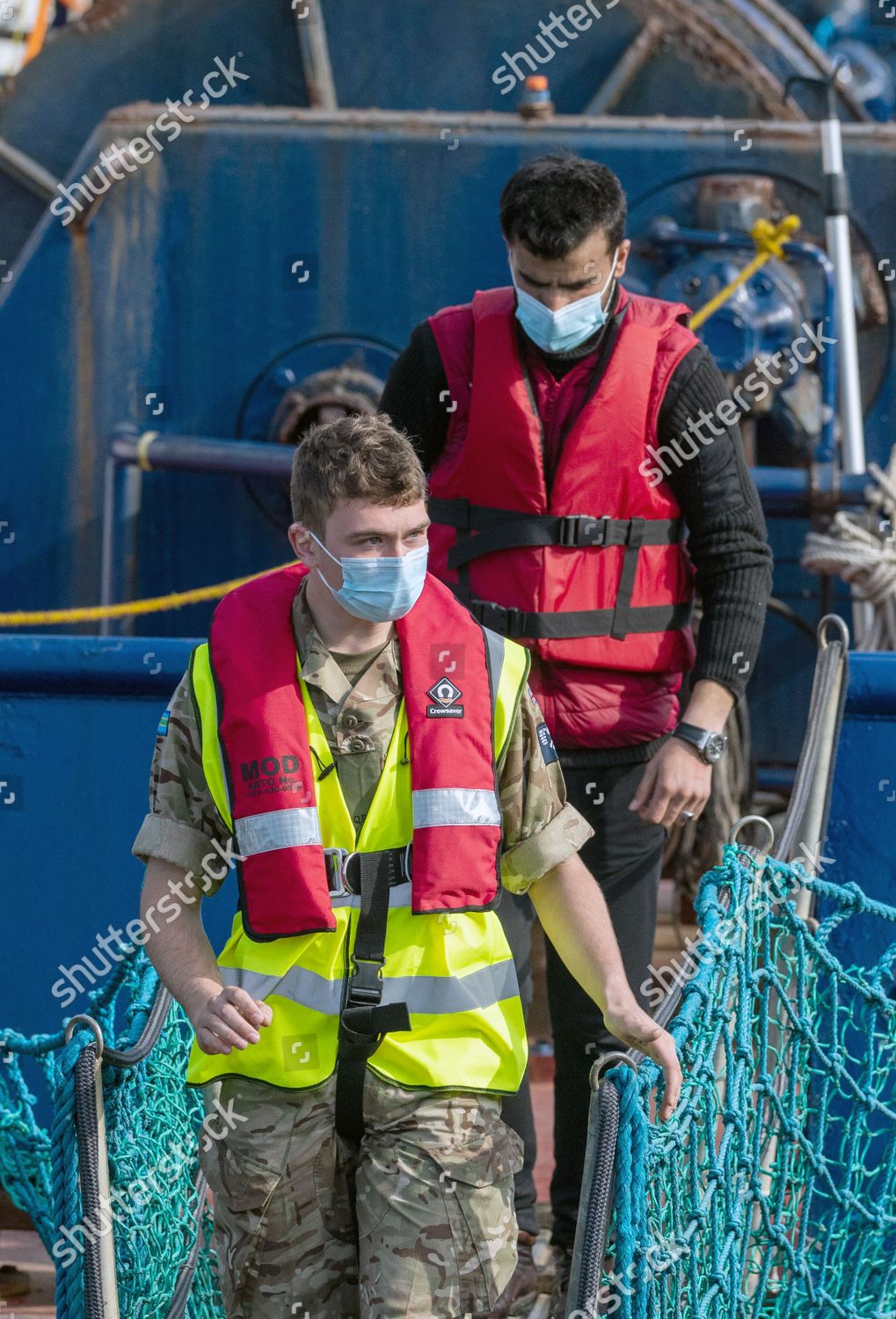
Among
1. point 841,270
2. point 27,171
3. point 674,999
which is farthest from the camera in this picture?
point 27,171

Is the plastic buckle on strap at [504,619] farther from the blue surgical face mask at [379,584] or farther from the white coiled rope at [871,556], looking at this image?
the white coiled rope at [871,556]

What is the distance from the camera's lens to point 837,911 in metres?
3.14

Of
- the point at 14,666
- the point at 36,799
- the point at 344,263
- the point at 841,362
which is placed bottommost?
the point at 36,799

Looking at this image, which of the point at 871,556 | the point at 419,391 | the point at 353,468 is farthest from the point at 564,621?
the point at 871,556

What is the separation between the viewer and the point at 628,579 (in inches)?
119

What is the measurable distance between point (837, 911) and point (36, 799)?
1.85 meters

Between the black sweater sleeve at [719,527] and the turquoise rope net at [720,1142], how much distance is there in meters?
0.38

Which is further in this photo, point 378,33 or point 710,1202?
point 378,33

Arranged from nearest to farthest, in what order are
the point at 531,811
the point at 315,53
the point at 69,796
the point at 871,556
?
the point at 531,811
the point at 69,796
the point at 871,556
the point at 315,53

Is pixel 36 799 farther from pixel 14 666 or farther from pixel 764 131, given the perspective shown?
pixel 764 131

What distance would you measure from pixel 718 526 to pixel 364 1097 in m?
1.33

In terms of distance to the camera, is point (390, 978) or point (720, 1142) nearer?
point (390, 978)

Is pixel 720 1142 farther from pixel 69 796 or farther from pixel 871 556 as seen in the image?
pixel 871 556

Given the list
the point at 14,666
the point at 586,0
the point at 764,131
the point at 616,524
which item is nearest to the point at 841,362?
the point at 764,131
